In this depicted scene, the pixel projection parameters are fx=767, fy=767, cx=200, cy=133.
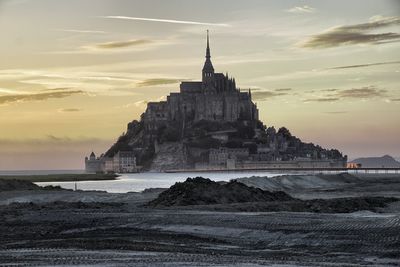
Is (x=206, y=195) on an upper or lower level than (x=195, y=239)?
upper

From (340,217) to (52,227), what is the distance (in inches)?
Result: 456

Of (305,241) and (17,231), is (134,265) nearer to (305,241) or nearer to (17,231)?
(305,241)

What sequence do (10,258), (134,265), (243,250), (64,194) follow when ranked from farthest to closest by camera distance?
1. (64,194)
2. (243,250)
3. (10,258)
4. (134,265)

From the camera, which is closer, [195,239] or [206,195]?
[195,239]

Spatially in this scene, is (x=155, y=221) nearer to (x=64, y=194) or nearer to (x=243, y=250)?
(x=243, y=250)

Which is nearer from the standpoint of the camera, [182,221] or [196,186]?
[182,221]

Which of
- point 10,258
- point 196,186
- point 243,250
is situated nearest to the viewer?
point 10,258

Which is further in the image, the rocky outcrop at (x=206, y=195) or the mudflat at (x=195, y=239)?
the rocky outcrop at (x=206, y=195)

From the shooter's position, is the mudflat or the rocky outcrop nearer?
the mudflat

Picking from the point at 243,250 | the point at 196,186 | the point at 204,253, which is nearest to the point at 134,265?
the point at 204,253

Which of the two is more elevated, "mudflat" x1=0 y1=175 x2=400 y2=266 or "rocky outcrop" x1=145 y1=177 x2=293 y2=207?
"rocky outcrop" x1=145 y1=177 x2=293 y2=207

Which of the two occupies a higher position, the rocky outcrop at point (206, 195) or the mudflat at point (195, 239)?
the rocky outcrop at point (206, 195)

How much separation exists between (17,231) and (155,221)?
553 cm

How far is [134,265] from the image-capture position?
65.9 feet
